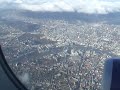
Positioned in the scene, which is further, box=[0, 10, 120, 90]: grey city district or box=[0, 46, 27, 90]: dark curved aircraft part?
box=[0, 10, 120, 90]: grey city district

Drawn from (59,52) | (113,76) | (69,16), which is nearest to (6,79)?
(113,76)

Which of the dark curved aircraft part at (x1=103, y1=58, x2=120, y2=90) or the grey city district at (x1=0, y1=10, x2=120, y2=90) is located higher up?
the dark curved aircraft part at (x1=103, y1=58, x2=120, y2=90)

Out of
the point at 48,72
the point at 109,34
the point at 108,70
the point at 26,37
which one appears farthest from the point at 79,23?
the point at 108,70

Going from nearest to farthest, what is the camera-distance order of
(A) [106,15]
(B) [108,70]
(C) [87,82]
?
1. (B) [108,70]
2. (C) [87,82]
3. (A) [106,15]

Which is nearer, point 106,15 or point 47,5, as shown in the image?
point 106,15

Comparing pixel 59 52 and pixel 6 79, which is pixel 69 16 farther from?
pixel 6 79

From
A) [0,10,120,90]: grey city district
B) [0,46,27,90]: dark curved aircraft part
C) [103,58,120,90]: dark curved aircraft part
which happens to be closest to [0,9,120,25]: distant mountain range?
[0,10,120,90]: grey city district

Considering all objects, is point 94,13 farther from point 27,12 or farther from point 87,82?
point 87,82

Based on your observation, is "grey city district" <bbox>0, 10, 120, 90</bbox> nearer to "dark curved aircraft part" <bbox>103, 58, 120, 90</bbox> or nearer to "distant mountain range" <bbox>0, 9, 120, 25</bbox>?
"distant mountain range" <bbox>0, 9, 120, 25</bbox>
